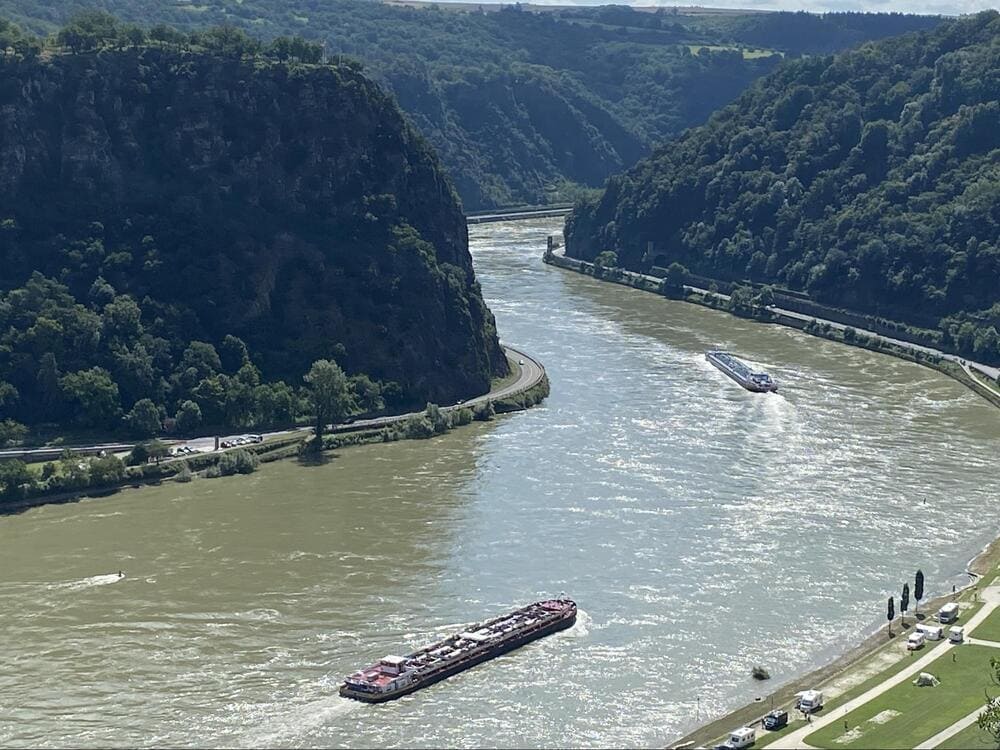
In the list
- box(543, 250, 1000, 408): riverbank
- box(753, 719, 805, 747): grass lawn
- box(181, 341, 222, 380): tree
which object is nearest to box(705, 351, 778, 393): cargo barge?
box(543, 250, 1000, 408): riverbank

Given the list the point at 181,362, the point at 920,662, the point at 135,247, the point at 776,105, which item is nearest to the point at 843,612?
the point at 920,662

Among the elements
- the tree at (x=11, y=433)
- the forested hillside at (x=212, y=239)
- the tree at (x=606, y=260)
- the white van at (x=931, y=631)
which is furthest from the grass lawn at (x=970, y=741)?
the tree at (x=606, y=260)

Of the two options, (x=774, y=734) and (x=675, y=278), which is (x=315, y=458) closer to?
(x=774, y=734)

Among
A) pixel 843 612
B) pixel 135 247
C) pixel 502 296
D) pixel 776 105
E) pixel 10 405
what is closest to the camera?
pixel 843 612

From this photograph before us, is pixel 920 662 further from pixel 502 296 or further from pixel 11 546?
pixel 502 296

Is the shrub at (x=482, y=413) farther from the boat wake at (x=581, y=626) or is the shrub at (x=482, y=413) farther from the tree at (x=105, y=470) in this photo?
the boat wake at (x=581, y=626)
